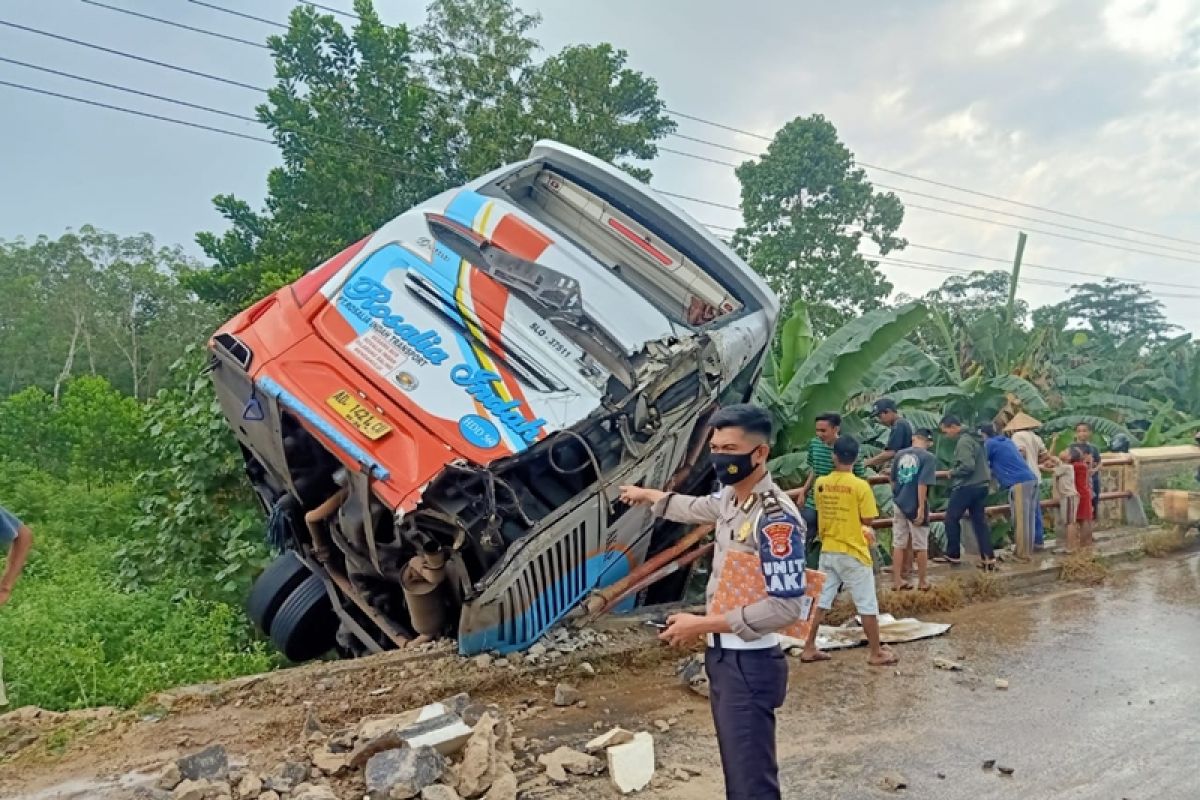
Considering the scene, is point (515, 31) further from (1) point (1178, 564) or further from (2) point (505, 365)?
(2) point (505, 365)

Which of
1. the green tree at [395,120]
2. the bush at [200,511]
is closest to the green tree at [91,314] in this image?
the green tree at [395,120]

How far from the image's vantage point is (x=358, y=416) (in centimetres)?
425

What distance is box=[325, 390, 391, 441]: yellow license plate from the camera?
419 centimetres

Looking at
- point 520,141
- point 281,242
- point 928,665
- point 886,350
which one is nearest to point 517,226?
point 928,665

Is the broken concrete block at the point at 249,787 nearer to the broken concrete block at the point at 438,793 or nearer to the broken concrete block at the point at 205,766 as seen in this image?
the broken concrete block at the point at 205,766

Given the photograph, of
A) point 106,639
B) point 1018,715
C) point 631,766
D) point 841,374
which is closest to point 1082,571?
point 841,374

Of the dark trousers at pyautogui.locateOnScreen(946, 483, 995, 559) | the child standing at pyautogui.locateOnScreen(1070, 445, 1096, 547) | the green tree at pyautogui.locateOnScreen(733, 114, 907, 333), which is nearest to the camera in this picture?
the dark trousers at pyautogui.locateOnScreen(946, 483, 995, 559)

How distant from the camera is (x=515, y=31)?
2042 centimetres

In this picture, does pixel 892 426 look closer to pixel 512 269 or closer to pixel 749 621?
pixel 512 269

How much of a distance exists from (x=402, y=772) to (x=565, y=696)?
1398mm

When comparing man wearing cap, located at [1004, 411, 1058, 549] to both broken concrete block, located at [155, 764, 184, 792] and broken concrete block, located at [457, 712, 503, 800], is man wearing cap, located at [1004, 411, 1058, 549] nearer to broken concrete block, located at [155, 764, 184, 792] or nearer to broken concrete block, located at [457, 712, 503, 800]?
broken concrete block, located at [457, 712, 503, 800]

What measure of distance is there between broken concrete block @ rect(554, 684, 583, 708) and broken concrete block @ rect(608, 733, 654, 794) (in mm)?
798

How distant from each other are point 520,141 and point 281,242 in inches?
203

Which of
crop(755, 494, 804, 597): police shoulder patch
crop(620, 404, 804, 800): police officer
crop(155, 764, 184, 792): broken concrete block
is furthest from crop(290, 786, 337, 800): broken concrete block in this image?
crop(755, 494, 804, 597): police shoulder patch
